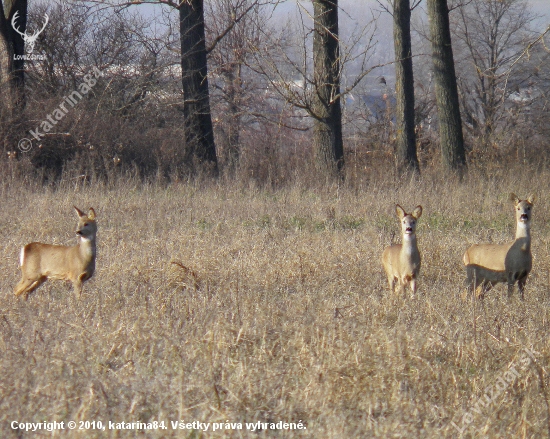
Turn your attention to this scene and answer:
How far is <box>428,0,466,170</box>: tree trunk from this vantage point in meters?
17.7

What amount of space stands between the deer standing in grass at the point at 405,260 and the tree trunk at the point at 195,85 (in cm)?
1036

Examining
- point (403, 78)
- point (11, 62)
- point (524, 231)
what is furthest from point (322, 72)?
point (524, 231)

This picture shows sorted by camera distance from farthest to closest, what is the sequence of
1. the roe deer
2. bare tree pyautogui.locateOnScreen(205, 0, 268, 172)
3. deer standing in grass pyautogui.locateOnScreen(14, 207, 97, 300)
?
1. bare tree pyautogui.locateOnScreen(205, 0, 268, 172)
2. the roe deer
3. deer standing in grass pyautogui.locateOnScreen(14, 207, 97, 300)

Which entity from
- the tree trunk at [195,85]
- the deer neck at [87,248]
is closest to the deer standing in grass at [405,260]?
the deer neck at [87,248]

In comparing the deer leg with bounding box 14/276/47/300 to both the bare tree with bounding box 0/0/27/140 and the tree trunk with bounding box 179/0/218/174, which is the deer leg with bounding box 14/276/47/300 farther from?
the tree trunk with bounding box 179/0/218/174

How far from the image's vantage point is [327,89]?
15.9m

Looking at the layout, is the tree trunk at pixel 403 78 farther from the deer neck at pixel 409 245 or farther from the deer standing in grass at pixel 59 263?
the deer standing in grass at pixel 59 263

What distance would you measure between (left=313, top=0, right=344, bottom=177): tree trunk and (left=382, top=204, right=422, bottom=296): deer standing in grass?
26.4 ft

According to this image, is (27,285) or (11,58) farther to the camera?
(11,58)

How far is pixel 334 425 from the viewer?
4.11 meters

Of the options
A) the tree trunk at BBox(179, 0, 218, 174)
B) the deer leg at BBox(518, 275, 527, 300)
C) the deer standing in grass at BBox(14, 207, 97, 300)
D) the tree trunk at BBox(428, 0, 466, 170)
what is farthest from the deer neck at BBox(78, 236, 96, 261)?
the tree trunk at BBox(428, 0, 466, 170)

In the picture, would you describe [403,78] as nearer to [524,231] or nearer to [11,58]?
[11,58]

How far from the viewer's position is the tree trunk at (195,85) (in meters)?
17.8

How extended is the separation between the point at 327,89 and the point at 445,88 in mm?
3741
